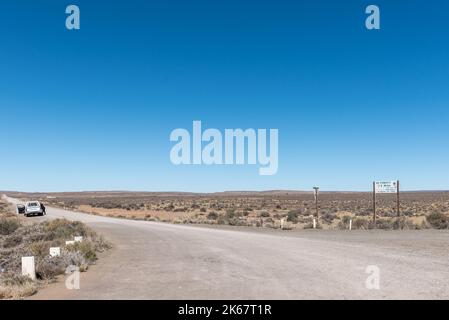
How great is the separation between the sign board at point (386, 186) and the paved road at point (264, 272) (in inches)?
480

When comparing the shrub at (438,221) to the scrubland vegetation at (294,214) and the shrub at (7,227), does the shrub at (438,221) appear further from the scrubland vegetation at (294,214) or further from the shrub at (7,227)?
the shrub at (7,227)

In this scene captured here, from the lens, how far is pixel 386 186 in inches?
1302

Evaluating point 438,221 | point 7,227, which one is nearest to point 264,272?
point 438,221

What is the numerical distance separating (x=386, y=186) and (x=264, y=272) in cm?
2221

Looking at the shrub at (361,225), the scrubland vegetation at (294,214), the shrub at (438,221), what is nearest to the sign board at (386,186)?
the scrubland vegetation at (294,214)

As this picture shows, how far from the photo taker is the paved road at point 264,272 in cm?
1021

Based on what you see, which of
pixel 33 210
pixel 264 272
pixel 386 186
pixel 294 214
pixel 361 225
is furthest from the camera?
pixel 33 210

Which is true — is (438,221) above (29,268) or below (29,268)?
below

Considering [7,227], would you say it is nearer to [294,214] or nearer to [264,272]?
[264,272]
